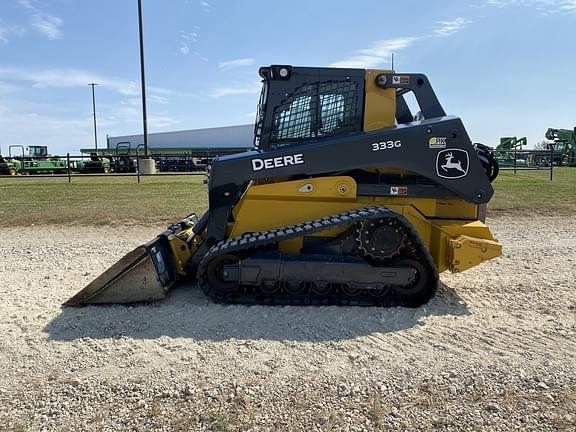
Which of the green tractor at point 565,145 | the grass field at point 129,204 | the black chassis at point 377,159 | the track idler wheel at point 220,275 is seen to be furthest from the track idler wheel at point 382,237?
the green tractor at point 565,145

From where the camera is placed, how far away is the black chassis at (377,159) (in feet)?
16.1

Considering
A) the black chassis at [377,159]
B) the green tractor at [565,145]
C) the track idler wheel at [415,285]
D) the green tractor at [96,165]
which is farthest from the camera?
the green tractor at [565,145]

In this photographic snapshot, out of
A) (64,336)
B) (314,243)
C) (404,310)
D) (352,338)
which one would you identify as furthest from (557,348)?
(64,336)

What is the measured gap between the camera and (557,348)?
385cm

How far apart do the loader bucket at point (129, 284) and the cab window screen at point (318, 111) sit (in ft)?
6.71

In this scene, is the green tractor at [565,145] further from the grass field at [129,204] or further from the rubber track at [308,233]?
the rubber track at [308,233]

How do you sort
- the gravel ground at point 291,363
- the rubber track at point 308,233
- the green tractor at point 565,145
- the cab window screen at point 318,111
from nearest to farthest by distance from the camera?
the gravel ground at point 291,363 < the rubber track at point 308,233 < the cab window screen at point 318,111 < the green tractor at point 565,145

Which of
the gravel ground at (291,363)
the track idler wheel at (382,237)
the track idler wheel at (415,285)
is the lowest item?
the gravel ground at (291,363)

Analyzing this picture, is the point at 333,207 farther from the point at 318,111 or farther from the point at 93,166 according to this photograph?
the point at 93,166

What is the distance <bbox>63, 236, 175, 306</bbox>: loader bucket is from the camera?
15.8 feet

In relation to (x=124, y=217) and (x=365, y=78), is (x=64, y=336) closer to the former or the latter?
(x=365, y=78)

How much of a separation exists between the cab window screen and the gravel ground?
1.97m

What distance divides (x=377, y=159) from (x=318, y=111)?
871mm

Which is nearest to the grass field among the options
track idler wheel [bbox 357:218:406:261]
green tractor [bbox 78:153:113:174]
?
track idler wheel [bbox 357:218:406:261]
